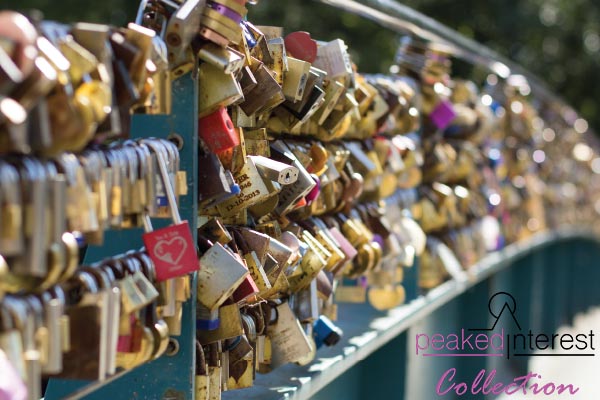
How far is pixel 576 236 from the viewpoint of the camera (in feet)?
34.1

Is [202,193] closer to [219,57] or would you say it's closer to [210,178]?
[210,178]

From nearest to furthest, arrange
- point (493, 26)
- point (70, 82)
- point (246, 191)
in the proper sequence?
point (70, 82), point (246, 191), point (493, 26)

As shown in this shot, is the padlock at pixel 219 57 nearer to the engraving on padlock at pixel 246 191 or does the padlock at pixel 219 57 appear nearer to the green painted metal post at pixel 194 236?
the green painted metal post at pixel 194 236

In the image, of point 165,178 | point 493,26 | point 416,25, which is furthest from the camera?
point 493,26

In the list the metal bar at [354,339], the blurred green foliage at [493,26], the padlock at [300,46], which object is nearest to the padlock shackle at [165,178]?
the metal bar at [354,339]

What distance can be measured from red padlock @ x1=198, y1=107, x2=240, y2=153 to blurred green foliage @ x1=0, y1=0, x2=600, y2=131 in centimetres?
1425

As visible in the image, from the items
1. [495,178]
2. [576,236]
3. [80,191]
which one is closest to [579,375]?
[495,178]

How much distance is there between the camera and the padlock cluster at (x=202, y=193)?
61.9 inches

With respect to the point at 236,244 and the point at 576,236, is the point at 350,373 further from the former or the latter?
the point at 576,236

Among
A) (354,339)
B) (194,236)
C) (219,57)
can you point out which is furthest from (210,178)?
(354,339)

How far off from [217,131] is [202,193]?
0.13 meters

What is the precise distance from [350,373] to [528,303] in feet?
13.5

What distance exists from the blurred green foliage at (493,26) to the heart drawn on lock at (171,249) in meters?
14.6

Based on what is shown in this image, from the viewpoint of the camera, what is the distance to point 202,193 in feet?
7.72
